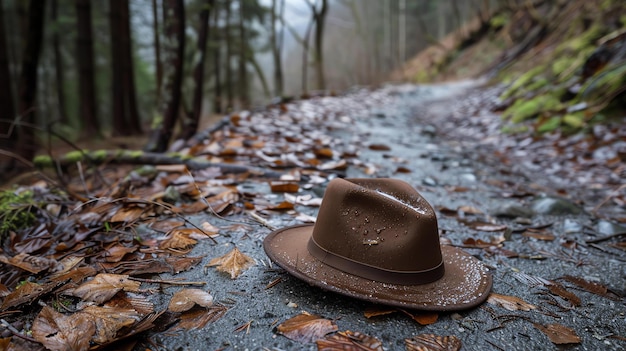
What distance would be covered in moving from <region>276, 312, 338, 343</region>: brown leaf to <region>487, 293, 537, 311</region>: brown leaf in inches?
27.0

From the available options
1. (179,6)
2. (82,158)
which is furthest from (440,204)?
(179,6)

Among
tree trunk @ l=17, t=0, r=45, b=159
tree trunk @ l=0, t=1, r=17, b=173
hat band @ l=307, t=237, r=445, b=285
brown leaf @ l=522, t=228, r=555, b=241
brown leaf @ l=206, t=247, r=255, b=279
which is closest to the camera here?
hat band @ l=307, t=237, r=445, b=285

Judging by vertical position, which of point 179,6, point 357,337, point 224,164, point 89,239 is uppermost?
point 179,6

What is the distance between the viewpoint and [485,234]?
214 centimetres

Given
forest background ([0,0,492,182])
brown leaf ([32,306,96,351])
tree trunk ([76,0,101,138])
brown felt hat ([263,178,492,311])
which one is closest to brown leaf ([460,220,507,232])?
brown felt hat ([263,178,492,311])

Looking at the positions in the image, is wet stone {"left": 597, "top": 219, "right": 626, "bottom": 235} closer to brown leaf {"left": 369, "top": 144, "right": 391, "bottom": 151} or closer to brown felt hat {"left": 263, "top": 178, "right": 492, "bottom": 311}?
brown felt hat {"left": 263, "top": 178, "right": 492, "bottom": 311}

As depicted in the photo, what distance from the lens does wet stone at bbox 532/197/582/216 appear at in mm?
2516

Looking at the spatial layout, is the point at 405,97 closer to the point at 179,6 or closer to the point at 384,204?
the point at 179,6

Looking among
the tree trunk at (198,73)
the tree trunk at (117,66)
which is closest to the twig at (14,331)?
the tree trunk at (198,73)

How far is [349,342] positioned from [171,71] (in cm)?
403

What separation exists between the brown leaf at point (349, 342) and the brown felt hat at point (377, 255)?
0.13 metres

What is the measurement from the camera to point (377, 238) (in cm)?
127

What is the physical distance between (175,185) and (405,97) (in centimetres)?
954

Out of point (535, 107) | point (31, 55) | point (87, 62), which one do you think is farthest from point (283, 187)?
point (87, 62)
